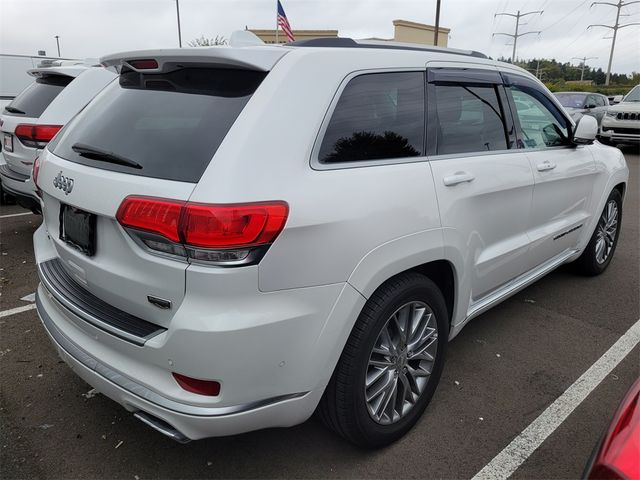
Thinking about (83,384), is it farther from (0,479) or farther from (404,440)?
(404,440)

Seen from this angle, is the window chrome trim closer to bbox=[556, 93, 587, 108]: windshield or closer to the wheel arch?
the wheel arch

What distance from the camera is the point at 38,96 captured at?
5762mm

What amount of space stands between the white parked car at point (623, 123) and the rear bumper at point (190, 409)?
1451 centimetres

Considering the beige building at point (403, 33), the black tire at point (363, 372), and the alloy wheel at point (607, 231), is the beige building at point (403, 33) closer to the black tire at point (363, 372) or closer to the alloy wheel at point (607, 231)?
the alloy wheel at point (607, 231)

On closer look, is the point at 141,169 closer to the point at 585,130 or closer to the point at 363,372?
the point at 363,372

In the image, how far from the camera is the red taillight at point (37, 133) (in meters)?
5.21

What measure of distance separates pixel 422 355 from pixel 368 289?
688mm

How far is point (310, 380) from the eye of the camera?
80.4 inches

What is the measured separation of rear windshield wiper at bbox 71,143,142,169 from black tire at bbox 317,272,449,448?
1.13 metres

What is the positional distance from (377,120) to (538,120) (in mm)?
1878

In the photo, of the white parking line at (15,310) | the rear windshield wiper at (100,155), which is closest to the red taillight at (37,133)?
the white parking line at (15,310)

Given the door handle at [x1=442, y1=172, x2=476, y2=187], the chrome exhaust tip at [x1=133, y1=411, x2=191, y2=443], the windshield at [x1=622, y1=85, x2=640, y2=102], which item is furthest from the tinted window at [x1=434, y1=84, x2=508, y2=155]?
the windshield at [x1=622, y1=85, x2=640, y2=102]

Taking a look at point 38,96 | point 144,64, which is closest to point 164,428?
point 144,64

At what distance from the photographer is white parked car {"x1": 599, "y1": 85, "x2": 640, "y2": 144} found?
13.5 meters
